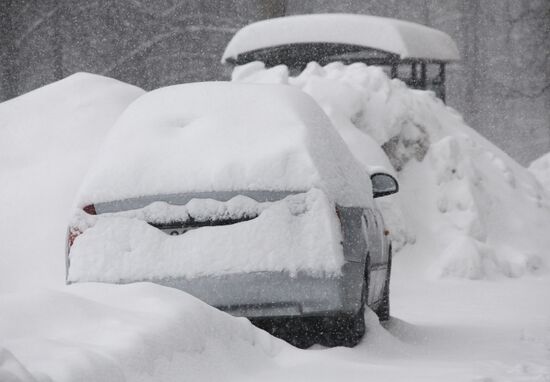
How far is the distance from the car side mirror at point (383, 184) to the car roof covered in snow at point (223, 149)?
53cm

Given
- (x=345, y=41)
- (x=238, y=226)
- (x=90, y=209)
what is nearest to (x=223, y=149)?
(x=238, y=226)

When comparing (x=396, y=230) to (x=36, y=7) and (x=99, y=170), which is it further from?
(x=36, y=7)

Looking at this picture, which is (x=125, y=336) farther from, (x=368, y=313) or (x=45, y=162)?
(x=45, y=162)

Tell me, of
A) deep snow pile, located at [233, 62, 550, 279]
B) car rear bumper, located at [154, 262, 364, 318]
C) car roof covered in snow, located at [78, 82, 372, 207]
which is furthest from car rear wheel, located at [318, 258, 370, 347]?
deep snow pile, located at [233, 62, 550, 279]

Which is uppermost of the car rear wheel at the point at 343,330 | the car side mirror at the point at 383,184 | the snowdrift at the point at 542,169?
the car side mirror at the point at 383,184

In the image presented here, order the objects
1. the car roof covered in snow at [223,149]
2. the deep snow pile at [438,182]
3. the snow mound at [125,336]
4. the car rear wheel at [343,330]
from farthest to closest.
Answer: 1. the deep snow pile at [438,182]
2. the car rear wheel at [343,330]
3. the car roof covered in snow at [223,149]
4. the snow mound at [125,336]

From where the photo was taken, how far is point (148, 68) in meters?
29.4

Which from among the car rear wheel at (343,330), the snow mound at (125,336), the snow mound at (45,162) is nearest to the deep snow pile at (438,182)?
the snow mound at (45,162)

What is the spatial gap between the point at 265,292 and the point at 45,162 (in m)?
5.80

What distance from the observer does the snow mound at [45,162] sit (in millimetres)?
9109

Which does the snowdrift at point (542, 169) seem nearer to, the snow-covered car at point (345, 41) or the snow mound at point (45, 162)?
the snow-covered car at point (345, 41)

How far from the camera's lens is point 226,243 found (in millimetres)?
5270

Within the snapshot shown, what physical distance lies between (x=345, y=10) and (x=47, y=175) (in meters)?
Result: 25.4

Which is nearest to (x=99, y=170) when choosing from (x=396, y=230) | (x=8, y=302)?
(x=8, y=302)
